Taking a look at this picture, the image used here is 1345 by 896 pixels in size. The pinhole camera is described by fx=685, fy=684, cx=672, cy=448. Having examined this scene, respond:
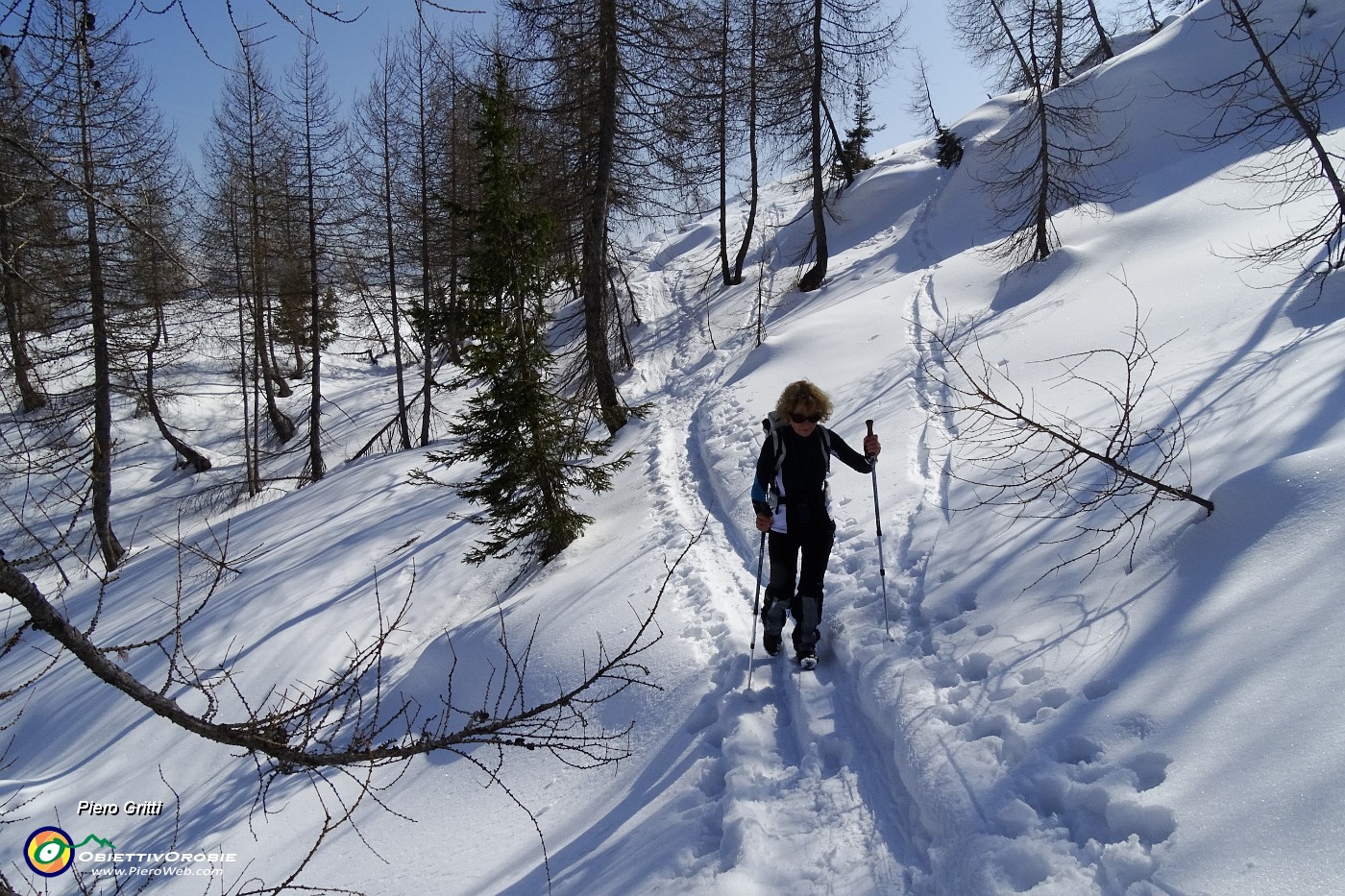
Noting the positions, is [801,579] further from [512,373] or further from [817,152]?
[817,152]

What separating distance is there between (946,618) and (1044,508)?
1.58 metres

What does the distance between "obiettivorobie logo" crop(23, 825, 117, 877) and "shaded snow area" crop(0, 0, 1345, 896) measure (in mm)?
403

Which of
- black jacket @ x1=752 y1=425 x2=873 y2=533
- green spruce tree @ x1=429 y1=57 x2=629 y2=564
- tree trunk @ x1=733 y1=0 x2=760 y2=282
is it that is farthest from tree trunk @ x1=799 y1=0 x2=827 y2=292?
black jacket @ x1=752 y1=425 x2=873 y2=533

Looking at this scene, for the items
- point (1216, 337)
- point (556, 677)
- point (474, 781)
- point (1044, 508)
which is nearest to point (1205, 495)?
point (1044, 508)

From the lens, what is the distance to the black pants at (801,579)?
538 cm

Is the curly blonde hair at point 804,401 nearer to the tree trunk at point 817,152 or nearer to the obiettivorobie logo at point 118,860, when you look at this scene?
the obiettivorobie logo at point 118,860

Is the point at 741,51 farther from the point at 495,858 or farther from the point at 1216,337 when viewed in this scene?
the point at 495,858

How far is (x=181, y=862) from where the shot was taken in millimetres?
5777

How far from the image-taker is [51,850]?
6.04 meters

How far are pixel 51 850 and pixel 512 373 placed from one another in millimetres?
6240

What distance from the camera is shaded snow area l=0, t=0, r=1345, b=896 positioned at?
11.3 ft

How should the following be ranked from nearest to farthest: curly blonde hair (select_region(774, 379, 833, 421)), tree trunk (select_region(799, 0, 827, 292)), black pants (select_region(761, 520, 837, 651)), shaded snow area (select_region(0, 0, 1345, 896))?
shaded snow area (select_region(0, 0, 1345, 896)), curly blonde hair (select_region(774, 379, 833, 421)), black pants (select_region(761, 520, 837, 651)), tree trunk (select_region(799, 0, 827, 292))

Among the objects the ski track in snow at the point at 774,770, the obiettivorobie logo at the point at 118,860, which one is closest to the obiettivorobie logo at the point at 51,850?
the obiettivorobie logo at the point at 118,860

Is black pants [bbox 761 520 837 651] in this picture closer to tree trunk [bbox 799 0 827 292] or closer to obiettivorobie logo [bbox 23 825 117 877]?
obiettivorobie logo [bbox 23 825 117 877]
